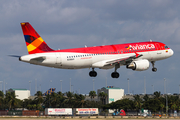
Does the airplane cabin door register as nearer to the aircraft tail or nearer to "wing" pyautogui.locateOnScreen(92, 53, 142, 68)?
the aircraft tail

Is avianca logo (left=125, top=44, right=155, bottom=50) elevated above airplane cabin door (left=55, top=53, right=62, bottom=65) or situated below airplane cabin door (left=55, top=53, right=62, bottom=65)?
above

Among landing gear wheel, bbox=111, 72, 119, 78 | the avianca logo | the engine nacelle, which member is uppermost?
the avianca logo

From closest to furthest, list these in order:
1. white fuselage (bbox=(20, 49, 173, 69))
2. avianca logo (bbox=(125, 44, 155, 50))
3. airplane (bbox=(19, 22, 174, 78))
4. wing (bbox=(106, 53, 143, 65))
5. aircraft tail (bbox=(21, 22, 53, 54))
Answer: white fuselage (bbox=(20, 49, 173, 69)), airplane (bbox=(19, 22, 174, 78)), aircraft tail (bbox=(21, 22, 53, 54)), wing (bbox=(106, 53, 143, 65)), avianca logo (bbox=(125, 44, 155, 50))

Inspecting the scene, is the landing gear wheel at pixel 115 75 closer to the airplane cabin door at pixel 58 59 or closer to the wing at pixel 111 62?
the wing at pixel 111 62

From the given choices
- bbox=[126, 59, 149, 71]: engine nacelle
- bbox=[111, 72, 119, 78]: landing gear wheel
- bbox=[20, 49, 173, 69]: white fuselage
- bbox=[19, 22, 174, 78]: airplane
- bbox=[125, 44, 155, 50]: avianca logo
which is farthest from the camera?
bbox=[111, 72, 119, 78]: landing gear wheel

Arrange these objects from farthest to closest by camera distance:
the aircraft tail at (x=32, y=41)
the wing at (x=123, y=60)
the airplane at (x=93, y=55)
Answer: the wing at (x=123, y=60), the aircraft tail at (x=32, y=41), the airplane at (x=93, y=55)

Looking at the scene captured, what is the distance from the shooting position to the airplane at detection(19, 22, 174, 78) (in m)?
64.4

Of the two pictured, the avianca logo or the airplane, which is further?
the avianca logo

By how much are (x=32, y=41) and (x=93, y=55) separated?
1175cm

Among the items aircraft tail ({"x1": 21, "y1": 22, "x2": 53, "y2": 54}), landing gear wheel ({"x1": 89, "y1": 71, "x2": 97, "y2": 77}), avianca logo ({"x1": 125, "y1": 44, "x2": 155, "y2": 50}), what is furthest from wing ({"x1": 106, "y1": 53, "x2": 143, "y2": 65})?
aircraft tail ({"x1": 21, "y1": 22, "x2": 53, "y2": 54})

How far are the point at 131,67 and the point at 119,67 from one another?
8.94 feet

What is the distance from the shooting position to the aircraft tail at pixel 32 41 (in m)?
65.2

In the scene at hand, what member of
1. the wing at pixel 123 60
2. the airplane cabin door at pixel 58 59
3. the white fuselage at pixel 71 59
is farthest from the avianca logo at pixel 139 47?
the airplane cabin door at pixel 58 59

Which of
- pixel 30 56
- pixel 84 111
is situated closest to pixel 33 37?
pixel 30 56
